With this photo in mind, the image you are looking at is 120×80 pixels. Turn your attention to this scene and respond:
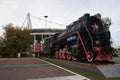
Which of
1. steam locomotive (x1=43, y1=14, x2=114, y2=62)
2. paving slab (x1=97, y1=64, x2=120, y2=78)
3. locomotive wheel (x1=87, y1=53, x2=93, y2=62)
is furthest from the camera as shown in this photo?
locomotive wheel (x1=87, y1=53, x2=93, y2=62)

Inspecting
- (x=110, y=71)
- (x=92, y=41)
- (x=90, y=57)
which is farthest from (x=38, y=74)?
(x=92, y=41)

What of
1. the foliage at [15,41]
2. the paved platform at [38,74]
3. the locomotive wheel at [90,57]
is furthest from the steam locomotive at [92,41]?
the foliage at [15,41]

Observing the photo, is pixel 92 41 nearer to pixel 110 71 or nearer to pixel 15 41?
pixel 110 71

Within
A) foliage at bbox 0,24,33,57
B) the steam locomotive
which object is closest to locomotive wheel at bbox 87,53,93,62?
the steam locomotive

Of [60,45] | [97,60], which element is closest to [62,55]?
[60,45]

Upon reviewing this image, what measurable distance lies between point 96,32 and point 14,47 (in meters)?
44.8

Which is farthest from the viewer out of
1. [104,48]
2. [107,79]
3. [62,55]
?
[62,55]

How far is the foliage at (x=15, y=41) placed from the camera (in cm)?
5847

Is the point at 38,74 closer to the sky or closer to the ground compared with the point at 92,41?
closer to the ground

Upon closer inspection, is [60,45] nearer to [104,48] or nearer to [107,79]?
[104,48]

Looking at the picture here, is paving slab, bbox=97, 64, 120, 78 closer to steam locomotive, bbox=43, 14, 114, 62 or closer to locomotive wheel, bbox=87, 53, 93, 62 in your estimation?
steam locomotive, bbox=43, 14, 114, 62

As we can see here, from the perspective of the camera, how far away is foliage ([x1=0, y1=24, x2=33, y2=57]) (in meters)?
58.5

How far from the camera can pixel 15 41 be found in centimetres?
5934

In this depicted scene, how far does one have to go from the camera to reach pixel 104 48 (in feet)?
51.2
